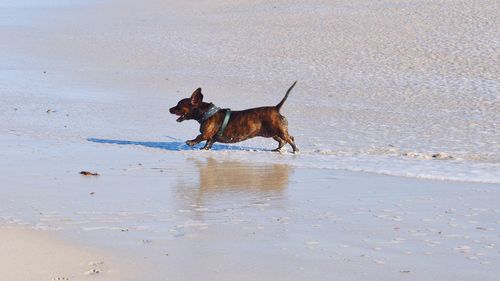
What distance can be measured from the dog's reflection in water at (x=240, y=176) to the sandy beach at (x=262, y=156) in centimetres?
3

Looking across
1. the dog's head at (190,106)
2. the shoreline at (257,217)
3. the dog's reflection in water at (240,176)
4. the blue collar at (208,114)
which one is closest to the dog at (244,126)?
the blue collar at (208,114)

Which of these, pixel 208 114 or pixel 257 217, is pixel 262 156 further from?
pixel 257 217

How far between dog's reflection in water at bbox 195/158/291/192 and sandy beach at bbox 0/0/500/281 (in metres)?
0.03

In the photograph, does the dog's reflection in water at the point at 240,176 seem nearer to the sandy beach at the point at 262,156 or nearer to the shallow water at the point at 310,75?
the sandy beach at the point at 262,156

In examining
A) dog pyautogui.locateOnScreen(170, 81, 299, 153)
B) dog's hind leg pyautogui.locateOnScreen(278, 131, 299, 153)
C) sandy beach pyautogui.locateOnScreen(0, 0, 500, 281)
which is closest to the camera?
sandy beach pyautogui.locateOnScreen(0, 0, 500, 281)

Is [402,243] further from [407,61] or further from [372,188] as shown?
[407,61]

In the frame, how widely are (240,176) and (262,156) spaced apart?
158cm

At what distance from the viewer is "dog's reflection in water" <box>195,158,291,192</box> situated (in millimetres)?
8609

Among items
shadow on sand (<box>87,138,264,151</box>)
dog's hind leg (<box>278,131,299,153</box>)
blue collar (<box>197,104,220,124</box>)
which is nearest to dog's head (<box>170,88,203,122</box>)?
blue collar (<box>197,104,220,124</box>)

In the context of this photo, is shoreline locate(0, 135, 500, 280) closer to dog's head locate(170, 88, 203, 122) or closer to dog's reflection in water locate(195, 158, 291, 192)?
dog's reflection in water locate(195, 158, 291, 192)

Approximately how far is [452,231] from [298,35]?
17.6 metres

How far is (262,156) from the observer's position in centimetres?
1080

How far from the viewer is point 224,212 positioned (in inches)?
293

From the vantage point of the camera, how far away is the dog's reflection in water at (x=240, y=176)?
8.61m
